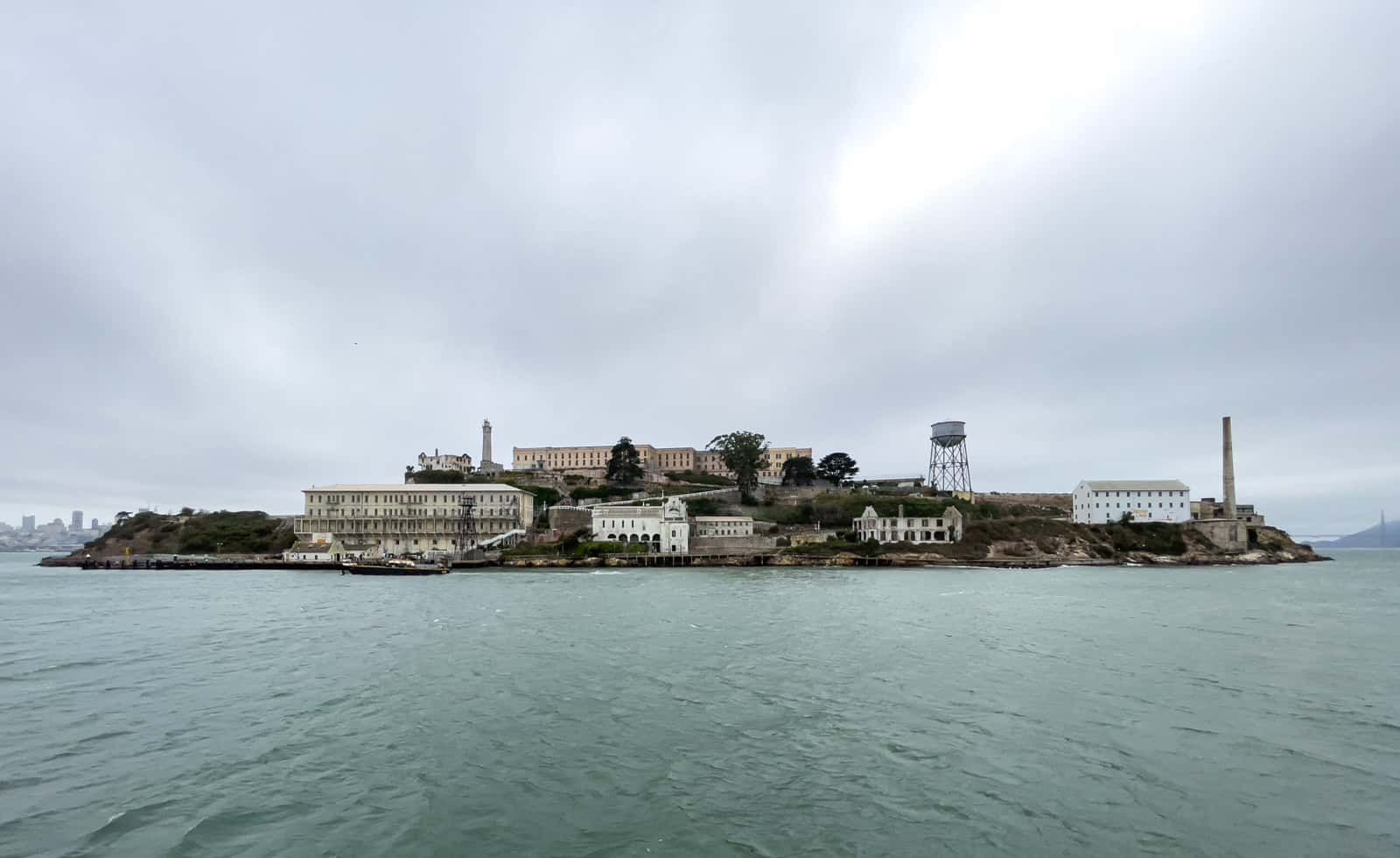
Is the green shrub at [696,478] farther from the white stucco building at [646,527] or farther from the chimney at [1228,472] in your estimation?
the chimney at [1228,472]

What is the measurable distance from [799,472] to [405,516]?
183ft

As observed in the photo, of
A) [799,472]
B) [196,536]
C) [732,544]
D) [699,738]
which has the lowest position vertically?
[732,544]


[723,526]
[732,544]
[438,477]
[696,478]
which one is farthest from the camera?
[696,478]

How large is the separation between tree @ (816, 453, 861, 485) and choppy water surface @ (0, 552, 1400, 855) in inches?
3236

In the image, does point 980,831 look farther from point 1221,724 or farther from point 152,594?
point 152,594

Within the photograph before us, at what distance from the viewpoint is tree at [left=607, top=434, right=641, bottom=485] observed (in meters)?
105

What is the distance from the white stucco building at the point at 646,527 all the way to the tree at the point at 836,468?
36155 millimetres

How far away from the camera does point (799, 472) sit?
10850 centimetres

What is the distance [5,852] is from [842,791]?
10325 millimetres

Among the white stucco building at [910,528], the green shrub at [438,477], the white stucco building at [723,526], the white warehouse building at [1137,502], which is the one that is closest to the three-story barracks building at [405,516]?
the green shrub at [438,477]

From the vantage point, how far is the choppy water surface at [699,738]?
9.00 metres

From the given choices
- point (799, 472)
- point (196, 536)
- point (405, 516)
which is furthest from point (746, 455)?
point (196, 536)

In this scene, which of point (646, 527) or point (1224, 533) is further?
point (1224, 533)

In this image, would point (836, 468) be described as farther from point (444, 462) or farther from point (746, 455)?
point (444, 462)
